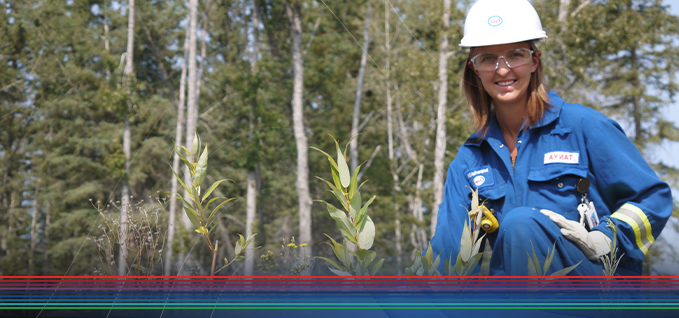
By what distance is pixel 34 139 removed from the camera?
563 cm

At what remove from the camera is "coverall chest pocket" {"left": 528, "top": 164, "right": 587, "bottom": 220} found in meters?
1.36

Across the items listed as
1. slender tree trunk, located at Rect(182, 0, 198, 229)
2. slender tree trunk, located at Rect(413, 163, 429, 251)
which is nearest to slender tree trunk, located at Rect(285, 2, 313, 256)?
slender tree trunk, located at Rect(182, 0, 198, 229)

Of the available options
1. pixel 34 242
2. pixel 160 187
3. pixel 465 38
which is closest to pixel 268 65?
pixel 160 187

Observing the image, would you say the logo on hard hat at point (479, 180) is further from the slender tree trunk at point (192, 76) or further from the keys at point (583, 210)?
the slender tree trunk at point (192, 76)

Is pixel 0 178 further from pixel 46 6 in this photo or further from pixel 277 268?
pixel 277 268

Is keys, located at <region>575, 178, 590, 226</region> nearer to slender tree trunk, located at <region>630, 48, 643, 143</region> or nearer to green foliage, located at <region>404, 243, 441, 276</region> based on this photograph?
green foliage, located at <region>404, 243, 441, 276</region>

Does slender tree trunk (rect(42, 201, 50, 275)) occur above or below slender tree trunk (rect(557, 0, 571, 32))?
below

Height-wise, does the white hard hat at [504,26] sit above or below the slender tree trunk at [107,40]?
below

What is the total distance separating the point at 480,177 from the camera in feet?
4.99

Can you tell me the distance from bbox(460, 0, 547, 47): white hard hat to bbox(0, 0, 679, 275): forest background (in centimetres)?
24

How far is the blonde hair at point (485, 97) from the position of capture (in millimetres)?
1456
